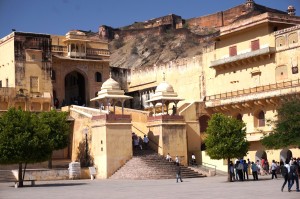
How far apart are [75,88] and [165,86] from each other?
14.3 metres

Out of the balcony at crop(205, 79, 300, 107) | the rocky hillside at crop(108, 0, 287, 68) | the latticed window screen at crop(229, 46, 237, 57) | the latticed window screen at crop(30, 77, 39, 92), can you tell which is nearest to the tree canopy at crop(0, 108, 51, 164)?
the latticed window screen at crop(30, 77, 39, 92)

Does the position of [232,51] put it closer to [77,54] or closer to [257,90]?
[257,90]

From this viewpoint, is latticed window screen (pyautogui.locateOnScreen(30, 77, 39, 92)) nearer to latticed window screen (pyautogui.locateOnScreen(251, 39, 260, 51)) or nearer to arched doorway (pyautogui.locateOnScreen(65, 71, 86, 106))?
arched doorway (pyautogui.locateOnScreen(65, 71, 86, 106))

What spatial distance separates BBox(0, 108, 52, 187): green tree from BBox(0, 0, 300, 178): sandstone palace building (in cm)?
641

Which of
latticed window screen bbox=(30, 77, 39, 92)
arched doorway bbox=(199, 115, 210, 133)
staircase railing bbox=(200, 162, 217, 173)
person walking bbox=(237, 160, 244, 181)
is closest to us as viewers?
person walking bbox=(237, 160, 244, 181)

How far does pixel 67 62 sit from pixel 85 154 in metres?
13.7

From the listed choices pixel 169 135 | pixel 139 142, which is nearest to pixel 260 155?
pixel 169 135

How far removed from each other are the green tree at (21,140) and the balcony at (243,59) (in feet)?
55.5

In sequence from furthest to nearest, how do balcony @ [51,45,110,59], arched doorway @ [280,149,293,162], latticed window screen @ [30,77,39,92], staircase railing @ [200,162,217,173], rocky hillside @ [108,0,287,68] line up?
rocky hillside @ [108,0,287,68], balcony @ [51,45,110,59], latticed window screen @ [30,77,39,92], staircase railing @ [200,162,217,173], arched doorway @ [280,149,293,162]

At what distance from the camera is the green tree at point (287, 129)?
3072 cm

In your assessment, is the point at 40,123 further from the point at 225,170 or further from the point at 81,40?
the point at 81,40

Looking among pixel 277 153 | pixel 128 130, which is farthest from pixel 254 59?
pixel 128 130

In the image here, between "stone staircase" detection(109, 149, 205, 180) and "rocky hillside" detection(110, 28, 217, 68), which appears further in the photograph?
"rocky hillside" detection(110, 28, 217, 68)

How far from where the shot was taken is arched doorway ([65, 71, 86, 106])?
50562 millimetres
